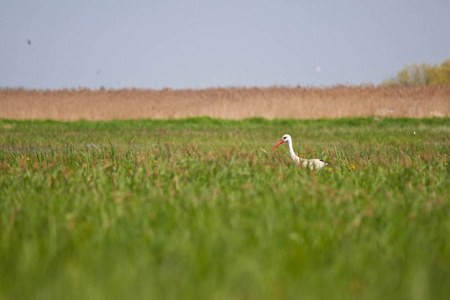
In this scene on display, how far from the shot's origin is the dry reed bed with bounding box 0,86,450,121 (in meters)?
23.4

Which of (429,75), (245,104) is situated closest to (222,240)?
(245,104)

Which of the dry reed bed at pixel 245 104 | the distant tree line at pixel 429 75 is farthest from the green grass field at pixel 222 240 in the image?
the distant tree line at pixel 429 75

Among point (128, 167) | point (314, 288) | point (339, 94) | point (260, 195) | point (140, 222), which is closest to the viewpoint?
point (314, 288)

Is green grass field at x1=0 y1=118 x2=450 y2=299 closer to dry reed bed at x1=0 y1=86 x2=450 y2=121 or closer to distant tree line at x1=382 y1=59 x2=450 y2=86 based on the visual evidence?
dry reed bed at x1=0 y1=86 x2=450 y2=121

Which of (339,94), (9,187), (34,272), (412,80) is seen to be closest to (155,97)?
(339,94)

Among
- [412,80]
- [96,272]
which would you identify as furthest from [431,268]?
[412,80]

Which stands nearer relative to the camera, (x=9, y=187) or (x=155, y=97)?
(x=9, y=187)

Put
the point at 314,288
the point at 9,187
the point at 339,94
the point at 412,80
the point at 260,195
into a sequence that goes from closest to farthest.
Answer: the point at 314,288 → the point at 260,195 → the point at 9,187 → the point at 339,94 → the point at 412,80

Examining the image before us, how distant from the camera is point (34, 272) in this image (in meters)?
2.74

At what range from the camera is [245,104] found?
24.1 meters

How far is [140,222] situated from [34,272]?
3.38 ft

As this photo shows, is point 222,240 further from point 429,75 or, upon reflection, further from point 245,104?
point 429,75

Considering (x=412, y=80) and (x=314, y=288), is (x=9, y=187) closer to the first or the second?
(x=314, y=288)

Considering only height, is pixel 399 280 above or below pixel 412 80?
below
